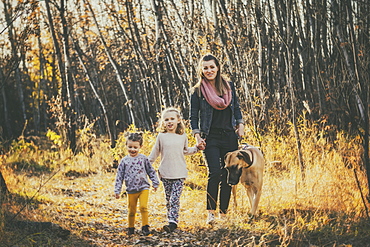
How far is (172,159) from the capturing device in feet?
16.2

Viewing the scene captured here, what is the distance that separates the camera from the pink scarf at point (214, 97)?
Result: 4742 millimetres

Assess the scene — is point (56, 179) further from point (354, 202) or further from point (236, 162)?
point (354, 202)

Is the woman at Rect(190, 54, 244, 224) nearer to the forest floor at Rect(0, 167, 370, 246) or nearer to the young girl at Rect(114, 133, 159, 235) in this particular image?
the forest floor at Rect(0, 167, 370, 246)

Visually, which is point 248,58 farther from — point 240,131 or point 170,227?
point 170,227

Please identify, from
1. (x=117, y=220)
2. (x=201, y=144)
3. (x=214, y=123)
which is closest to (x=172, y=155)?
(x=201, y=144)

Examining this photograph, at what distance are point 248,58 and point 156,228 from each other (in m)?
3.22

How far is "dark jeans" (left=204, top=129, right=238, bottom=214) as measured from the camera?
4.78m

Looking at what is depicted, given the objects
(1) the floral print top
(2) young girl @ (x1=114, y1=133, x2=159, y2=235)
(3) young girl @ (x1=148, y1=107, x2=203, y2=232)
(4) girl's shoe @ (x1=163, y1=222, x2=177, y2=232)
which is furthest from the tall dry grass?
(1) the floral print top

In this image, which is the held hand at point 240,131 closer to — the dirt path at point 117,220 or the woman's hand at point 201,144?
the woman's hand at point 201,144

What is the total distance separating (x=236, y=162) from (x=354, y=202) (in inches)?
53.6

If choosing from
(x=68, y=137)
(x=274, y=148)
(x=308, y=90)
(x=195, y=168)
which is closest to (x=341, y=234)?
(x=274, y=148)

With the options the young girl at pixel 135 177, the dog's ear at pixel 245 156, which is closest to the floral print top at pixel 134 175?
the young girl at pixel 135 177

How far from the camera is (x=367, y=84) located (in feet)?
13.6

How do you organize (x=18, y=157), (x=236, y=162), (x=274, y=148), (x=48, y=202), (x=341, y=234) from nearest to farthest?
1. (x=341, y=234)
2. (x=236, y=162)
3. (x=48, y=202)
4. (x=274, y=148)
5. (x=18, y=157)
